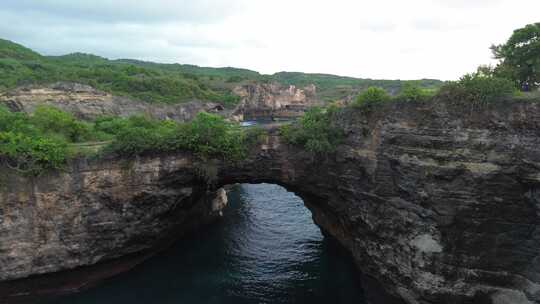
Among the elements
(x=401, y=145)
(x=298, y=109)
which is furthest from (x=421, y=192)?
(x=298, y=109)

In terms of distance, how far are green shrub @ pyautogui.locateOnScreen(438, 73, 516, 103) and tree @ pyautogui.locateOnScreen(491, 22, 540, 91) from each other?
1954 millimetres

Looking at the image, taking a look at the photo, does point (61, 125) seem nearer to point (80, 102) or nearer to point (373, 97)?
point (373, 97)

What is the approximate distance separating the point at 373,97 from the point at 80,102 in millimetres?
42252

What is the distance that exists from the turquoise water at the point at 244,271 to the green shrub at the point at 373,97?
1116 centimetres

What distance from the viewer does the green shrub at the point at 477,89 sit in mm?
13898

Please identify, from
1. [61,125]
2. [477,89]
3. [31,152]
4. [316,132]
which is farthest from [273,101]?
[477,89]

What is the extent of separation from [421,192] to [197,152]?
40.5ft

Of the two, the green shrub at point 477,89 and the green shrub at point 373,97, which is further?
the green shrub at point 373,97

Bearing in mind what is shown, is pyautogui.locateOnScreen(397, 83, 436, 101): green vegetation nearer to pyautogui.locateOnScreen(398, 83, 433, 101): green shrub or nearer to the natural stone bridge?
pyautogui.locateOnScreen(398, 83, 433, 101): green shrub

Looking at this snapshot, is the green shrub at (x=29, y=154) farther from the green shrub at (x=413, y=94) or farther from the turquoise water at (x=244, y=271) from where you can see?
the green shrub at (x=413, y=94)

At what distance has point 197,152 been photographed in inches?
761

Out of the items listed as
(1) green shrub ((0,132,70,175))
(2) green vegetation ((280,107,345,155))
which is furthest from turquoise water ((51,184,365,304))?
(2) green vegetation ((280,107,345,155))

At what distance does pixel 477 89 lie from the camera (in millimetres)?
14297

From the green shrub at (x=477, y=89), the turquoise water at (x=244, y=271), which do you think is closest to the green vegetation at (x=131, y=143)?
the turquoise water at (x=244, y=271)
